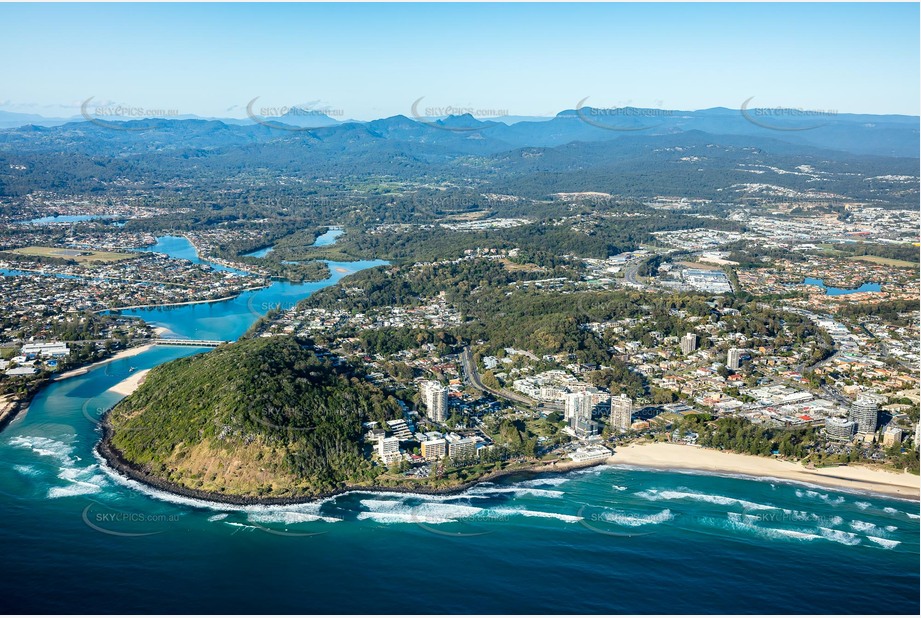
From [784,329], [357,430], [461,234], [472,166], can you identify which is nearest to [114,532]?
[357,430]

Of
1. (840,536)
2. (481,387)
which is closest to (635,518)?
(840,536)

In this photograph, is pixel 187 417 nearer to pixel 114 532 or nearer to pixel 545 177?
pixel 114 532

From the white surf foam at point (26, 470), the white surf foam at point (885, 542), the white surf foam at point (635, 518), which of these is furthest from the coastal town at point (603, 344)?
the white surf foam at point (26, 470)

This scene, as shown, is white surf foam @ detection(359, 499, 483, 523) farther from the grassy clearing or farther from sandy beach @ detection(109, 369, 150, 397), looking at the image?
the grassy clearing

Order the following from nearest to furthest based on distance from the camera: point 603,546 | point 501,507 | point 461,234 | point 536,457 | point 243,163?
point 603,546 < point 501,507 < point 536,457 < point 461,234 < point 243,163

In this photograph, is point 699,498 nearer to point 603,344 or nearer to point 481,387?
point 481,387

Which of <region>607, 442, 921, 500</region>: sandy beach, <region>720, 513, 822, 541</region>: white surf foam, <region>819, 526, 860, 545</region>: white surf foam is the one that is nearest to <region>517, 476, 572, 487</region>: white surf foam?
<region>607, 442, 921, 500</region>: sandy beach
